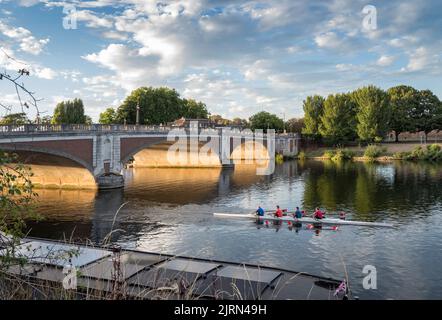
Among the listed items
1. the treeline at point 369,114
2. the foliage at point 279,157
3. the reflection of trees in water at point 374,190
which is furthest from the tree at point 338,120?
the reflection of trees in water at point 374,190

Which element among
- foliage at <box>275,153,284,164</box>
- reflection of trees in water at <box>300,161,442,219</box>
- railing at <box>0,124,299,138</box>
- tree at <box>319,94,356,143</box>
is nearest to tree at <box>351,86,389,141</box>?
tree at <box>319,94,356,143</box>

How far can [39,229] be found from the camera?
3103cm

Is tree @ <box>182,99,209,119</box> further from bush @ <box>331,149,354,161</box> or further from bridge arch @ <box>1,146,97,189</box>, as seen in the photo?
bridge arch @ <box>1,146,97,189</box>

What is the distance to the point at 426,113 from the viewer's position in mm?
110312

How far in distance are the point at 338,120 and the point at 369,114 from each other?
901cm

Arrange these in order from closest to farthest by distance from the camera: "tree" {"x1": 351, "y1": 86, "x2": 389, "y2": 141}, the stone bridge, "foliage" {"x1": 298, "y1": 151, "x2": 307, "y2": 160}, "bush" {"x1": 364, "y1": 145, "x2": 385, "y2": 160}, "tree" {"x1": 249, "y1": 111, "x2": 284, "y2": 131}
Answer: the stone bridge → "bush" {"x1": 364, "y1": 145, "x2": 385, "y2": 160} → "tree" {"x1": 351, "y1": 86, "x2": 389, "y2": 141} → "foliage" {"x1": 298, "y1": 151, "x2": 307, "y2": 160} → "tree" {"x1": 249, "y1": 111, "x2": 284, "y2": 131}

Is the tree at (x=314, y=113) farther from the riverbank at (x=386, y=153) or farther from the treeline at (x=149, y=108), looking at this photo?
the treeline at (x=149, y=108)

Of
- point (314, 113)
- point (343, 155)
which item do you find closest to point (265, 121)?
point (314, 113)

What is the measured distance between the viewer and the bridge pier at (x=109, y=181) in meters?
49.5

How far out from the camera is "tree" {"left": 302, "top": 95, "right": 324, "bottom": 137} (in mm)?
114438

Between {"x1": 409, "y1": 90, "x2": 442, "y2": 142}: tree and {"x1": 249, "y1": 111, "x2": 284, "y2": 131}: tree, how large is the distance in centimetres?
4016
